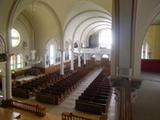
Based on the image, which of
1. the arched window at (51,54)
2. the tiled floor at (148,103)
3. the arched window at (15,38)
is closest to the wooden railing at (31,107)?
the tiled floor at (148,103)

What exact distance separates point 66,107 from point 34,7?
36.0 feet

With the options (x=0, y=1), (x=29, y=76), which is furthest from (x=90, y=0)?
(x=29, y=76)

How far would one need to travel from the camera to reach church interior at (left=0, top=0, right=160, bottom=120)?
542 centimetres

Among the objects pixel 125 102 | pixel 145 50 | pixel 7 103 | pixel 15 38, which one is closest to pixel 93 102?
pixel 7 103

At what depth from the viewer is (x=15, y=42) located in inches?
864

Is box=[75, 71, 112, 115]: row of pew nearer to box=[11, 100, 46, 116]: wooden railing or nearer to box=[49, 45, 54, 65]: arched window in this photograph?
box=[11, 100, 46, 116]: wooden railing

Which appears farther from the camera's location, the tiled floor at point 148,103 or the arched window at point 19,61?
the arched window at point 19,61

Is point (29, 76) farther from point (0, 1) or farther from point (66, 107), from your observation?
point (0, 1)

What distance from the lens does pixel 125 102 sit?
5375mm

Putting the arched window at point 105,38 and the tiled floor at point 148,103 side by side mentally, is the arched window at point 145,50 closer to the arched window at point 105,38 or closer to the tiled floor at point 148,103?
the tiled floor at point 148,103

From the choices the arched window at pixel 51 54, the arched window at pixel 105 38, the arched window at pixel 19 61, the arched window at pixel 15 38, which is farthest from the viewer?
the arched window at pixel 105 38

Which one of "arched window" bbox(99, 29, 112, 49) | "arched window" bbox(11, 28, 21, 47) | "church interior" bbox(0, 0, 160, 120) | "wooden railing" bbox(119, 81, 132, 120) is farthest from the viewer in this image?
"arched window" bbox(99, 29, 112, 49)

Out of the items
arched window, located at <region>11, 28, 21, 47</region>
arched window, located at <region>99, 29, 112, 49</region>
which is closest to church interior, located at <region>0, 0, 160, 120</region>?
arched window, located at <region>11, 28, 21, 47</region>

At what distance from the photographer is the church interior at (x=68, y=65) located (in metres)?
5.42
